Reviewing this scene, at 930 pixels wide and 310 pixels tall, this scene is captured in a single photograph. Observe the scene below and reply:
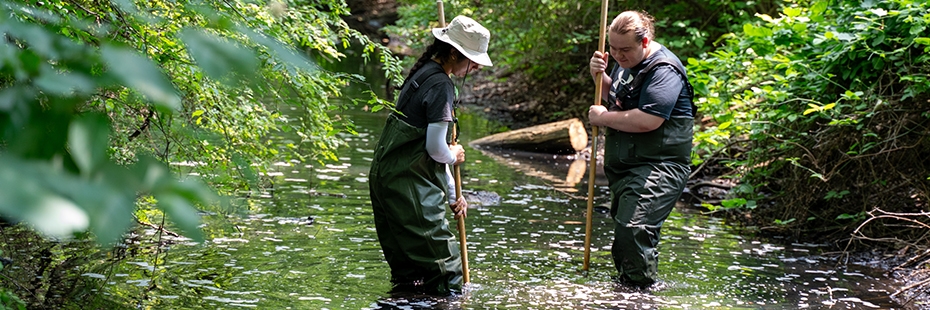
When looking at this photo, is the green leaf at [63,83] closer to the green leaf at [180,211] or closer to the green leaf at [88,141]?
the green leaf at [88,141]

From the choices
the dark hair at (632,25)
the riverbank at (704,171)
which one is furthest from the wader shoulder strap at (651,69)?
the riverbank at (704,171)

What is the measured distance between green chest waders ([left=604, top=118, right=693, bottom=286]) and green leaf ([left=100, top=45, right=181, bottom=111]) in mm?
4913

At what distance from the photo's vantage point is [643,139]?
5816 millimetres

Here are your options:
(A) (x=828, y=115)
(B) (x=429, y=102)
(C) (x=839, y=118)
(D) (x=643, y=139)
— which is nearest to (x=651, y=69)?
(D) (x=643, y=139)

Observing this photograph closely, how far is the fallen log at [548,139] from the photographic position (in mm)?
14078

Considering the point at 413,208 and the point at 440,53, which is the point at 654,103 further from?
the point at 413,208

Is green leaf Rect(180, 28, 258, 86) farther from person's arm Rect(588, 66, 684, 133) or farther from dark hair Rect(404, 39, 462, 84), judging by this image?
person's arm Rect(588, 66, 684, 133)

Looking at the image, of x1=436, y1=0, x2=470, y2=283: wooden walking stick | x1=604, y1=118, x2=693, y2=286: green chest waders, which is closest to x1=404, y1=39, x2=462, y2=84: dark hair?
x1=436, y1=0, x2=470, y2=283: wooden walking stick

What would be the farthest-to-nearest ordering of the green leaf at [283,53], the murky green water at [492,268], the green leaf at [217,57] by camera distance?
1. the murky green water at [492,268]
2. the green leaf at [283,53]
3. the green leaf at [217,57]

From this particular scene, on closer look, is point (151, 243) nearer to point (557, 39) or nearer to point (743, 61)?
point (743, 61)

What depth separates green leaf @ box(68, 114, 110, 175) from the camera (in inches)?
41.3

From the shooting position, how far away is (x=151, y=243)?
6.43 metres

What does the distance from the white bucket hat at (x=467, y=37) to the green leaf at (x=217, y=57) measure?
388 cm

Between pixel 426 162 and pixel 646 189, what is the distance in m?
1.50
